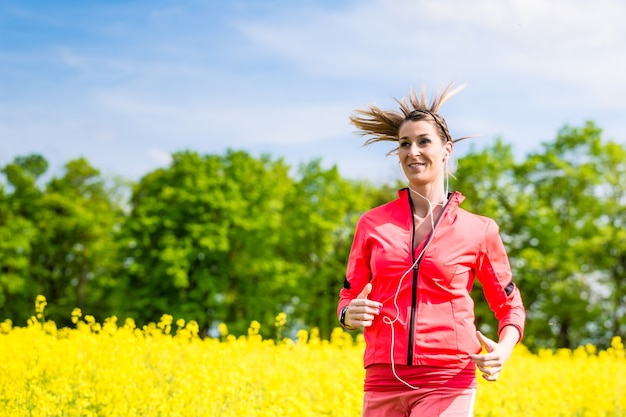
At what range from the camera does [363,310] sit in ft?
11.5

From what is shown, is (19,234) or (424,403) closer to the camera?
(424,403)

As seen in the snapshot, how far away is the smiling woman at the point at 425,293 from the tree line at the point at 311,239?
83.4 ft

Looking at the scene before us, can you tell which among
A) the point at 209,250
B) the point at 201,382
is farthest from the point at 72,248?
the point at 201,382

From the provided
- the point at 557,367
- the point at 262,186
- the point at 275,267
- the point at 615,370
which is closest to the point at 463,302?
the point at 615,370

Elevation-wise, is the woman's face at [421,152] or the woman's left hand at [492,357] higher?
the woman's face at [421,152]

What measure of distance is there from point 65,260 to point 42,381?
31.6 m

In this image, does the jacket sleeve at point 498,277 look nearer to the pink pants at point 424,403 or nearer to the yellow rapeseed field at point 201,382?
the pink pants at point 424,403

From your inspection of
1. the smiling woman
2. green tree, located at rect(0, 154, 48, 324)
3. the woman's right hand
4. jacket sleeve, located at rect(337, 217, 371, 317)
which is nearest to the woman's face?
the smiling woman

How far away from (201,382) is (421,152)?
4.28 m

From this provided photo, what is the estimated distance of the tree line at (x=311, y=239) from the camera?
95.2 ft

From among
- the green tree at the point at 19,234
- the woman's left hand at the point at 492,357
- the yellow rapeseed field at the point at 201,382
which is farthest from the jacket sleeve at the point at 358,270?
the green tree at the point at 19,234

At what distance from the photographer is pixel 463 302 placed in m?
3.60

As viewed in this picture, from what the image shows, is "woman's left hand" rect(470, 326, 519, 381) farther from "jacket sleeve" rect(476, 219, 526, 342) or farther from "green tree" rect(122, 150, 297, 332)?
"green tree" rect(122, 150, 297, 332)

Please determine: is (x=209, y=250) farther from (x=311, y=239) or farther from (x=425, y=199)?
(x=425, y=199)
